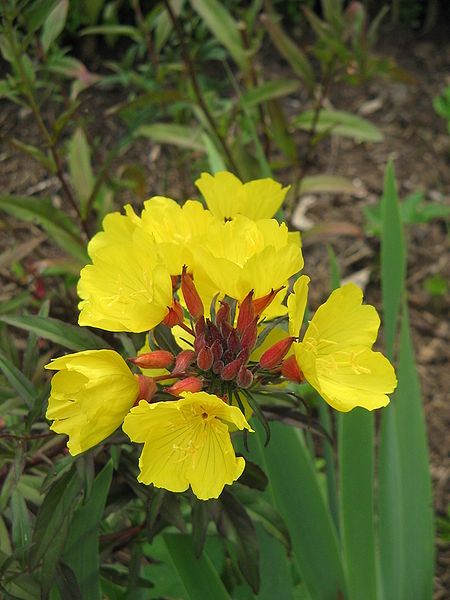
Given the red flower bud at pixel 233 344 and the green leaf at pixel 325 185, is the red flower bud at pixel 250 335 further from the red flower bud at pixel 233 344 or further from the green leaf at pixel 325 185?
the green leaf at pixel 325 185

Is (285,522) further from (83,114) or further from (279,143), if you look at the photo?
(83,114)

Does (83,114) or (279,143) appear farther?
(83,114)

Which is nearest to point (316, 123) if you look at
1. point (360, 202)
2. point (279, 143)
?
point (279, 143)

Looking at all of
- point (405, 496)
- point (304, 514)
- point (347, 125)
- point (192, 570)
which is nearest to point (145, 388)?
point (192, 570)

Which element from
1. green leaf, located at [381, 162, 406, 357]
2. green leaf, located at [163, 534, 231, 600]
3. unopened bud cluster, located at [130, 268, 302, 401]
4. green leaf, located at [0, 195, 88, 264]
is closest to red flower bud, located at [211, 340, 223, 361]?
unopened bud cluster, located at [130, 268, 302, 401]

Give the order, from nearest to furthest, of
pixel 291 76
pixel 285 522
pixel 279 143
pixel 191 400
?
pixel 191 400 < pixel 285 522 < pixel 279 143 < pixel 291 76

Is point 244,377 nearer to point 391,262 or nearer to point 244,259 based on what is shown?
point 244,259

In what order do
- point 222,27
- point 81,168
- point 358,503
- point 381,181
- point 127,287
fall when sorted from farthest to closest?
1. point 381,181
2. point 222,27
3. point 81,168
4. point 358,503
5. point 127,287
